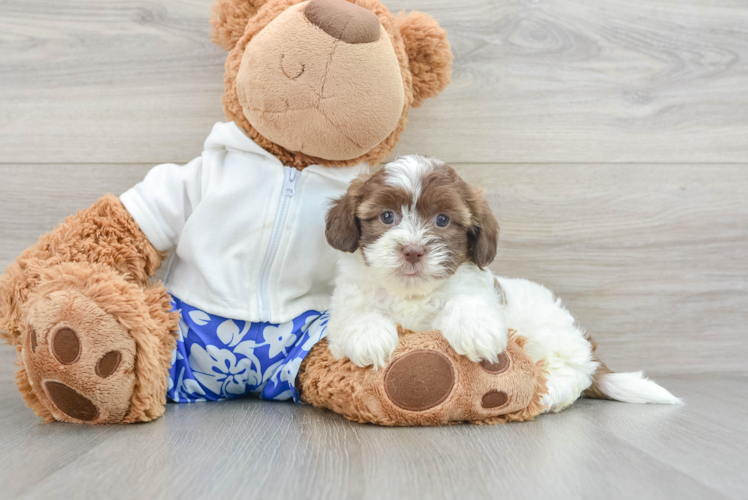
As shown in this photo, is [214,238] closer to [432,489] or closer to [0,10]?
[432,489]

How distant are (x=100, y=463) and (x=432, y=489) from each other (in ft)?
1.97

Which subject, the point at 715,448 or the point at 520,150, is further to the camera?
the point at 520,150

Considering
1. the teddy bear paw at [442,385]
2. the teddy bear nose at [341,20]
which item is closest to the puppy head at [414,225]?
the teddy bear paw at [442,385]

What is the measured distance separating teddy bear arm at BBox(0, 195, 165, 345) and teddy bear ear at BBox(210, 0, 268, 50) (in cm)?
53

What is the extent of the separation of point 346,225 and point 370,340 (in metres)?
0.27

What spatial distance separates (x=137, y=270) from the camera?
1493mm

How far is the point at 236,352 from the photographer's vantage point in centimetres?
150

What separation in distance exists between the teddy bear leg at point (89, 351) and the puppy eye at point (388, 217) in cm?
60

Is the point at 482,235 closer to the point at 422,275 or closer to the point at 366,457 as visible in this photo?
the point at 422,275

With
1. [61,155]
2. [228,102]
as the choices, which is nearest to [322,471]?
[228,102]

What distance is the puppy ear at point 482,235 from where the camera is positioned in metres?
1.33


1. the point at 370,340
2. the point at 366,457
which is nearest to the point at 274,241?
the point at 370,340

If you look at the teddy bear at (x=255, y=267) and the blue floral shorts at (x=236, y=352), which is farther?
the blue floral shorts at (x=236, y=352)

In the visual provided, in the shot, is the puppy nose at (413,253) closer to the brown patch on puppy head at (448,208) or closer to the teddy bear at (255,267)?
the brown patch on puppy head at (448,208)
